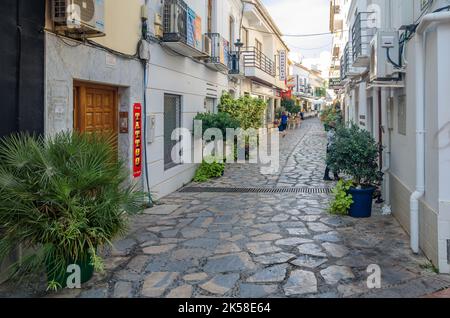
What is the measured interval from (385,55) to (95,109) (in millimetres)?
4722

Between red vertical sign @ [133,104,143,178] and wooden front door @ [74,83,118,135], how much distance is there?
1.19 feet

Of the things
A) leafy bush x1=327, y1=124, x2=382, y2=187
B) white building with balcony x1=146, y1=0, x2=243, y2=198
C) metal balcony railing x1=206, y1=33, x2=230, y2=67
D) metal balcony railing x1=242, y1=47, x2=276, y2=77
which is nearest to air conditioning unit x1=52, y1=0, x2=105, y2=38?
white building with balcony x1=146, y1=0, x2=243, y2=198

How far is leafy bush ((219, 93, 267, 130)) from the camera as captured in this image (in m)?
14.8

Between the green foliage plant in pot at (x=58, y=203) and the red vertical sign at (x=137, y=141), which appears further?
the red vertical sign at (x=137, y=141)

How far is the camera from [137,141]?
317 inches

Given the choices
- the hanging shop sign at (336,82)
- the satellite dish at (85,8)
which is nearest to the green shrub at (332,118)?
the hanging shop sign at (336,82)

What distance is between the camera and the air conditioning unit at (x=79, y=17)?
5.16 m

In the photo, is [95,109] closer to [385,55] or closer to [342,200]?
[342,200]

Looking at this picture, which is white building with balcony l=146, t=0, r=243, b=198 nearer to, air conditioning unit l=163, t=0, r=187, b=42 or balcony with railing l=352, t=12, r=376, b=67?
air conditioning unit l=163, t=0, r=187, b=42

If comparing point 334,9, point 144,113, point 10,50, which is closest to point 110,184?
point 10,50

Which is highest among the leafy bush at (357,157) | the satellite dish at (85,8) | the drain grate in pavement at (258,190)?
the satellite dish at (85,8)

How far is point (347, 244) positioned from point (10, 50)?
480 centimetres

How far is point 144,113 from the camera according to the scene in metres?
8.33

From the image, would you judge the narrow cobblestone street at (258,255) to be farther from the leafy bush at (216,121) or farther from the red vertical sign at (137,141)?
the leafy bush at (216,121)
